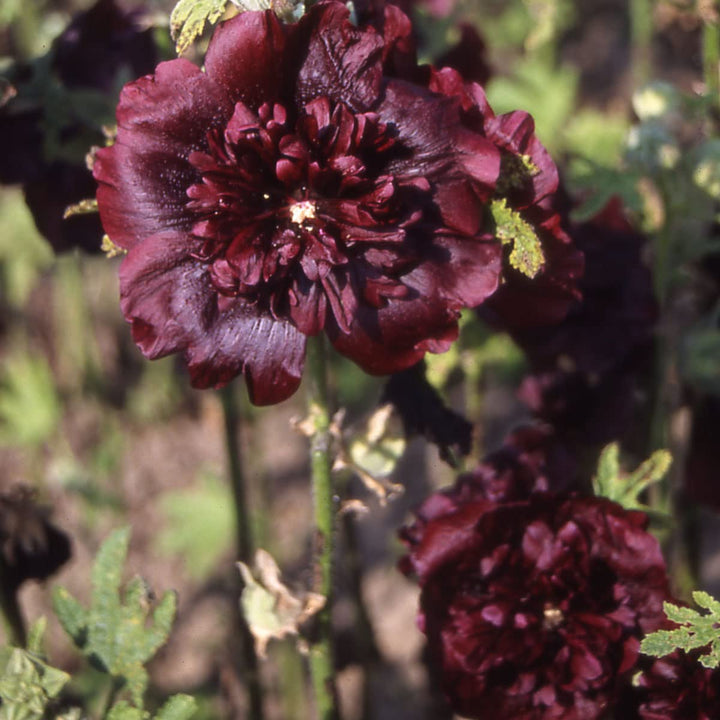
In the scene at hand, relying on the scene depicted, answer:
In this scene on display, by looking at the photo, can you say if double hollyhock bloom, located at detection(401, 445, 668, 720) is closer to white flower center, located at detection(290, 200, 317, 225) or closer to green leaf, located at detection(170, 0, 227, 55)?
white flower center, located at detection(290, 200, 317, 225)

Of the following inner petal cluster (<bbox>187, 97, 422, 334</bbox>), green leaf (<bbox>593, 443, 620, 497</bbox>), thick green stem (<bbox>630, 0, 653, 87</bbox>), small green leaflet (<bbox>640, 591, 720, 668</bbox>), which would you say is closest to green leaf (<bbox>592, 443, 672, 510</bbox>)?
green leaf (<bbox>593, 443, 620, 497</bbox>)

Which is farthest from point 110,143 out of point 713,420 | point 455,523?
point 713,420

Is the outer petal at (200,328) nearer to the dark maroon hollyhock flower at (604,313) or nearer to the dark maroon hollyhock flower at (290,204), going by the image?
the dark maroon hollyhock flower at (290,204)

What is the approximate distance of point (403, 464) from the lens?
2734mm

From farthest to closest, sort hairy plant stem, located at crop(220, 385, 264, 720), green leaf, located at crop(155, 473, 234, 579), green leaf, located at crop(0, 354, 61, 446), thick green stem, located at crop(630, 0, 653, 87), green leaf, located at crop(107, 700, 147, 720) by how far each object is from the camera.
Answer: green leaf, located at crop(0, 354, 61, 446)
green leaf, located at crop(155, 473, 234, 579)
thick green stem, located at crop(630, 0, 653, 87)
hairy plant stem, located at crop(220, 385, 264, 720)
green leaf, located at crop(107, 700, 147, 720)

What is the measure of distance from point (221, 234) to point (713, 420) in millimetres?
907

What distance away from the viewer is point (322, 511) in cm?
106

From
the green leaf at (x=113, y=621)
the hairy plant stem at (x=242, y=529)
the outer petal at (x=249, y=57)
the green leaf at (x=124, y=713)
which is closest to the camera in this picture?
the outer petal at (x=249, y=57)

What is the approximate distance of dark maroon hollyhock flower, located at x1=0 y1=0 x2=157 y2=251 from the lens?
1212 mm

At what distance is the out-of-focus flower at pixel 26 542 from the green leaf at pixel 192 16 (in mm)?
647

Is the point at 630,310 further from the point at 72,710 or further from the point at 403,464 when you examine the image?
the point at 403,464

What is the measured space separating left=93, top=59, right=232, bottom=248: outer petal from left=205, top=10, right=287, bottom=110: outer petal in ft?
0.05

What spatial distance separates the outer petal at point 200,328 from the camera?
2.95 feet

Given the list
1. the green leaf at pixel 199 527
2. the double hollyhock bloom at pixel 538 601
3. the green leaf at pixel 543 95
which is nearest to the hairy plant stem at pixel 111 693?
the double hollyhock bloom at pixel 538 601
